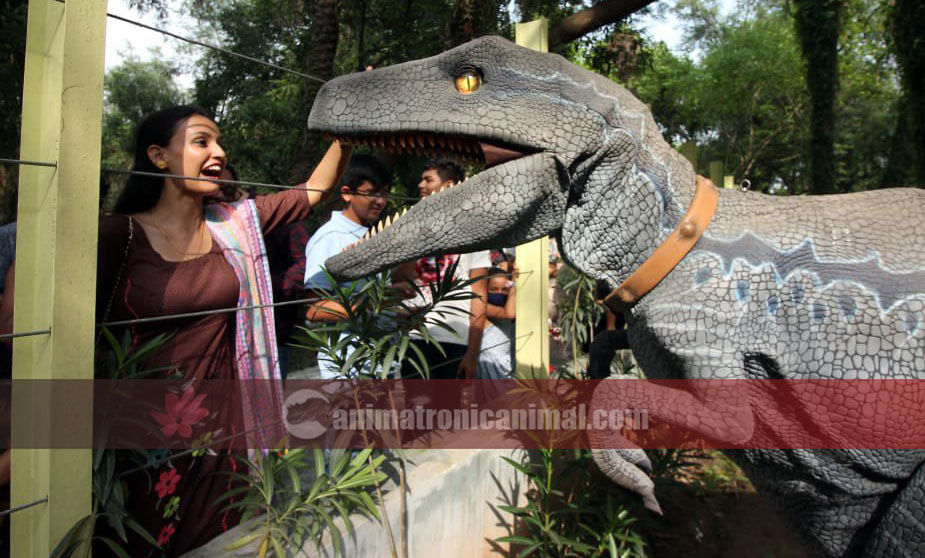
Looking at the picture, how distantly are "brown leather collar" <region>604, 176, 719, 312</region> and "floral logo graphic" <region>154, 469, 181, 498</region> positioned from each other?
1186 mm

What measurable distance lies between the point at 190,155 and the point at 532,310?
5.32 feet

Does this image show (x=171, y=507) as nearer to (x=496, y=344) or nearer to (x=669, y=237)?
(x=669, y=237)

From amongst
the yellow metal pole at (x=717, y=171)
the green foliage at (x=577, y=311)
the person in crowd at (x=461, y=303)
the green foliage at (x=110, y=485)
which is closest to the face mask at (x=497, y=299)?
the green foliage at (x=577, y=311)

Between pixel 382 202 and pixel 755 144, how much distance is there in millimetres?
19846

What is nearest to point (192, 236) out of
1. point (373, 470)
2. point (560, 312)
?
point (373, 470)

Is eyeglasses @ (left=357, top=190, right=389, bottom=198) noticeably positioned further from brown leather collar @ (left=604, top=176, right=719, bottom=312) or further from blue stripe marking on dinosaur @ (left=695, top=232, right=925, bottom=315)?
blue stripe marking on dinosaur @ (left=695, top=232, right=925, bottom=315)

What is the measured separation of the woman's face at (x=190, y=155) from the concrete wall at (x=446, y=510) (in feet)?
3.11

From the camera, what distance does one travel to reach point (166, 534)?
157 centimetres

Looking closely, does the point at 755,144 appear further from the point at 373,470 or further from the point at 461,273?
the point at 373,470

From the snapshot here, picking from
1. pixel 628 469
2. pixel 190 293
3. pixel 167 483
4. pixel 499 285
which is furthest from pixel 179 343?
pixel 499 285

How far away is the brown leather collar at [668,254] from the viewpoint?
4.66ft

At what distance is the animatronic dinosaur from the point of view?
1365 millimetres

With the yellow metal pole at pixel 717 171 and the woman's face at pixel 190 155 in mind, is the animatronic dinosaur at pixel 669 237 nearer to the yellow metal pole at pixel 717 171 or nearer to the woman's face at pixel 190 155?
the woman's face at pixel 190 155

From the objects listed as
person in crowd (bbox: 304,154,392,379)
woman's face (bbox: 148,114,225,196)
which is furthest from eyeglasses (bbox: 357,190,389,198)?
woman's face (bbox: 148,114,225,196)
